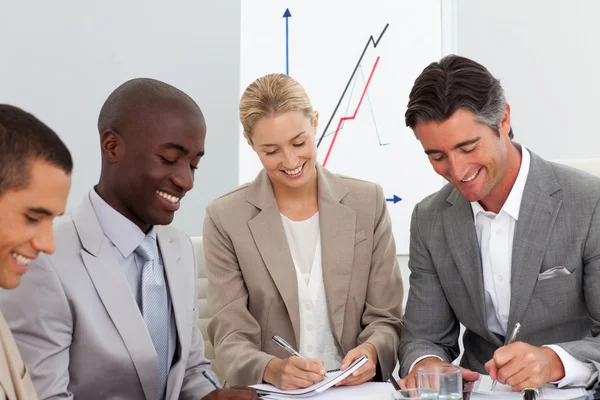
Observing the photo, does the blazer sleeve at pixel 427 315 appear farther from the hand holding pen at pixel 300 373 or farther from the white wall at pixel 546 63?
the white wall at pixel 546 63

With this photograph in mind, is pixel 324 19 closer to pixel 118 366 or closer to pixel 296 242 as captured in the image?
pixel 296 242

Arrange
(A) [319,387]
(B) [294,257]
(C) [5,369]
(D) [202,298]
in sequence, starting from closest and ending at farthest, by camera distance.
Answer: (C) [5,369]
(A) [319,387]
(B) [294,257]
(D) [202,298]

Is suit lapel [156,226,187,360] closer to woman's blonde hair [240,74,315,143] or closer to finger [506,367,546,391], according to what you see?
woman's blonde hair [240,74,315,143]

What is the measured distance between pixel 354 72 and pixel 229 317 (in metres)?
1.52

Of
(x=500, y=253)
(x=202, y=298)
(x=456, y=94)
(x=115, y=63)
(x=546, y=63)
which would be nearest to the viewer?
(x=456, y=94)

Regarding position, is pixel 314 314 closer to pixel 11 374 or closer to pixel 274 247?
pixel 274 247

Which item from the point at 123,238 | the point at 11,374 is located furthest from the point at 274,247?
the point at 11,374

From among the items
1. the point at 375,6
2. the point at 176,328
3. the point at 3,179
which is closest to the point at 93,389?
the point at 176,328

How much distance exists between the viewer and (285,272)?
2.59 m

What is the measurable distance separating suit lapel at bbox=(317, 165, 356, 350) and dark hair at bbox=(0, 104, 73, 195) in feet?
4.25

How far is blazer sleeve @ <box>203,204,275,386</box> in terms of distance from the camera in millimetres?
2379

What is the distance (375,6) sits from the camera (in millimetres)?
3598

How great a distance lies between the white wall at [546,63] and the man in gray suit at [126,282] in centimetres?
214

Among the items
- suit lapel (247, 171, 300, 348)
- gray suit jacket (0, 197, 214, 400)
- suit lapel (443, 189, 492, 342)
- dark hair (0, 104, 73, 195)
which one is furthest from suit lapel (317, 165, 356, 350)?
dark hair (0, 104, 73, 195)
